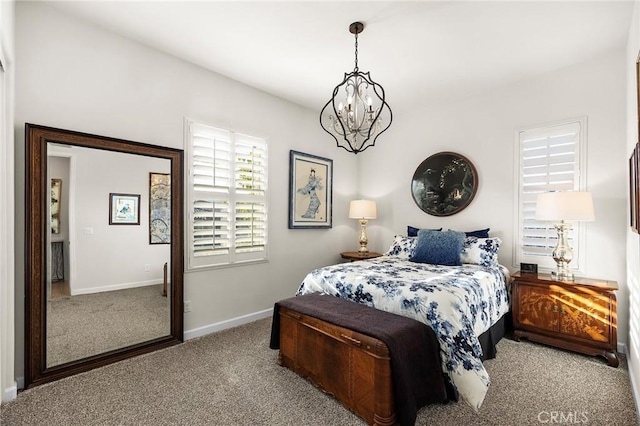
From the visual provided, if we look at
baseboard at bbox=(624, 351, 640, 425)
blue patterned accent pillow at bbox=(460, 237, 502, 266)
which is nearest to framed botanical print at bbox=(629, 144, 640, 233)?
baseboard at bbox=(624, 351, 640, 425)

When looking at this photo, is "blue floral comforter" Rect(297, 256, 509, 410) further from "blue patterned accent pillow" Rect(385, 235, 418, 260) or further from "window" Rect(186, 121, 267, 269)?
"window" Rect(186, 121, 267, 269)

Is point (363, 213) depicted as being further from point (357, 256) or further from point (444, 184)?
point (444, 184)

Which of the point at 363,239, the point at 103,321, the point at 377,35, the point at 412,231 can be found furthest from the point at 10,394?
the point at 412,231

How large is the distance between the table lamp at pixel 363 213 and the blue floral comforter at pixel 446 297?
1.33 m

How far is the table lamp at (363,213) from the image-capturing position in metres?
4.56

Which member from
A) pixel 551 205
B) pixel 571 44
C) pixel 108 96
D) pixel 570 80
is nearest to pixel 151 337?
pixel 108 96

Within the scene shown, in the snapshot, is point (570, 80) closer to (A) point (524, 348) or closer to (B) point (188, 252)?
(A) point (524, 348)

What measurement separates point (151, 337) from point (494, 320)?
3.12 meters

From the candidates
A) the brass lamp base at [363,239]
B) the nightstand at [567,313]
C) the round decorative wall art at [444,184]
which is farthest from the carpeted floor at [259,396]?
the brass lamp base at [363,239]

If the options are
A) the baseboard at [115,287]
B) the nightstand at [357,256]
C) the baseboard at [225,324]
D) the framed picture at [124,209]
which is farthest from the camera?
the nightstand at [357,256]

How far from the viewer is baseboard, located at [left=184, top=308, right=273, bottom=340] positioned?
3164 millimetres

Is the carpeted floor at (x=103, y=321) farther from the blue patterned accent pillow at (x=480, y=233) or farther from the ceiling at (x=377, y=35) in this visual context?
the blue patterned accent pillow at (x=480, y=233)

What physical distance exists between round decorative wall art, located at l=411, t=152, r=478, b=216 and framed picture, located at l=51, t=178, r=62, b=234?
12.8 feet

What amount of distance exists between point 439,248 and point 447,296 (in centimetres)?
122
